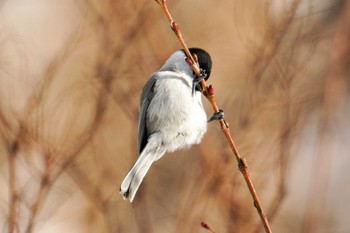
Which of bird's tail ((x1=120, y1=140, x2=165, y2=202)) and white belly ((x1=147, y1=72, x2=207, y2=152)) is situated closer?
bird's tail ((x1=120, y1=140, x2=165, y2=202))

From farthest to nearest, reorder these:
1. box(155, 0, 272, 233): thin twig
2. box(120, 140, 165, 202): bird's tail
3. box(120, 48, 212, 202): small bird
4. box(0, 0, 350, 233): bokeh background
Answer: box(0, 0, 350, 233): bokeh background, box(120, 48, 212, 202): small bird, box(120, 140, 165, 202): bird's tail, box(155, 0, 272, 233): thin twig

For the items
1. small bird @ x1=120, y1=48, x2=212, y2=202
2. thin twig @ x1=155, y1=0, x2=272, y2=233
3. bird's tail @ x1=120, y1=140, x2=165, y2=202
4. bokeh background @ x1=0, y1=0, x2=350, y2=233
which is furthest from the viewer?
bokeh background @ x1=0, y1=0, x2=350, y2=233

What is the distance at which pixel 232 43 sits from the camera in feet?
12.4

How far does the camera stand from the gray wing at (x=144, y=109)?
94.1 inches

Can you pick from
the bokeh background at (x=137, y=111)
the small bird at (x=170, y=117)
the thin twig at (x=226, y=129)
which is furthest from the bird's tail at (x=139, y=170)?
the thin twig at (x=226, y=129)

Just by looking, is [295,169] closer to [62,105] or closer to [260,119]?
[260,119]

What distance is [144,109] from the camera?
244 cm

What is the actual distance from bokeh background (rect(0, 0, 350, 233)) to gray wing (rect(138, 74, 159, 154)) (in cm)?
35

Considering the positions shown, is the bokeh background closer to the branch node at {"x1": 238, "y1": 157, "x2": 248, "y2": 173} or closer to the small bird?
the small bird

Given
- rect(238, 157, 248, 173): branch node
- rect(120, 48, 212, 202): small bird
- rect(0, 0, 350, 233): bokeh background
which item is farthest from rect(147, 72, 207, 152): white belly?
rect(238, 157, 248, 173): branch node

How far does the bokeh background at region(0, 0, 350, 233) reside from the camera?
255cm

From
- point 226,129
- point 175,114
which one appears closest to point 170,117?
point 175,114

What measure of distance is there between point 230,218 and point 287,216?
1348 millimetres

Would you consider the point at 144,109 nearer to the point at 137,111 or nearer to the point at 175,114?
the point at 175,114
